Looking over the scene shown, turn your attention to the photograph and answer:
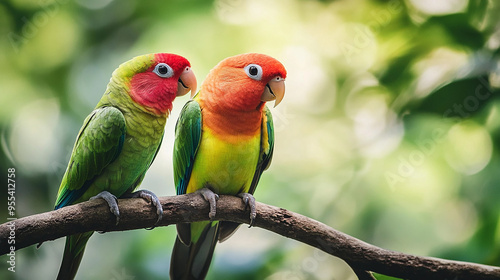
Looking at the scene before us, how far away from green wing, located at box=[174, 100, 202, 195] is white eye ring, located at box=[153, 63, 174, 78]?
0.18m

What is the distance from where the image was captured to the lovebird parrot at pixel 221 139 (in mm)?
1404

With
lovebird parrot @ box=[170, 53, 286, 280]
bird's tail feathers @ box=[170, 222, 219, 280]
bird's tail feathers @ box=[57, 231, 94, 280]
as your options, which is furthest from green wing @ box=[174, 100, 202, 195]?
bird's tail feathers @ box=[57, 231, 94, 280]

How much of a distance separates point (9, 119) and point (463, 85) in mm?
2237

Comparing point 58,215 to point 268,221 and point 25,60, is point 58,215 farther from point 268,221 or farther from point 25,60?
point 25,60

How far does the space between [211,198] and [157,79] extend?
431mm

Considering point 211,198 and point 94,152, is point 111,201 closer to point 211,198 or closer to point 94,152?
point 94,152

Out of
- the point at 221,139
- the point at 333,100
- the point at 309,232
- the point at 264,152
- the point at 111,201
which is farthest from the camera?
the point at 333,100

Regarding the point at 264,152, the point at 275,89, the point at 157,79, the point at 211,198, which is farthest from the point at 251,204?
the point at 157,79

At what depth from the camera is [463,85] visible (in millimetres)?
2176

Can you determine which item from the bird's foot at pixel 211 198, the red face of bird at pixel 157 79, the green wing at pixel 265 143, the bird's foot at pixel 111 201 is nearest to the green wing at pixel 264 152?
the green wing at pixel 265 143

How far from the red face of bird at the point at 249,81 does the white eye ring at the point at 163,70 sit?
18cm

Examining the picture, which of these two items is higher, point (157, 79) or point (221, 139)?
point (157, 79)

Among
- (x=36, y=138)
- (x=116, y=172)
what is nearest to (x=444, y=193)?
(x=116, y=172)

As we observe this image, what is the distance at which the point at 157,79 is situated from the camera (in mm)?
1341
